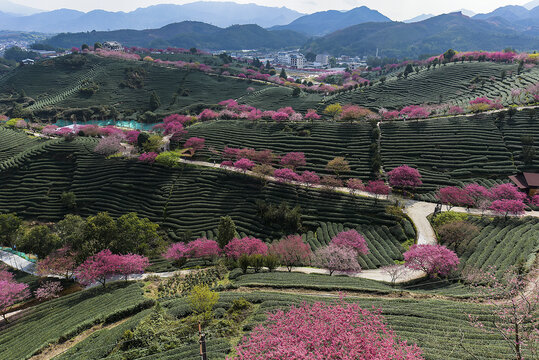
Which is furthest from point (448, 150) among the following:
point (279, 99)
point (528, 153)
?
point (279, 99)

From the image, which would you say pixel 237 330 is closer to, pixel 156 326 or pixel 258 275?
pixel 156 326

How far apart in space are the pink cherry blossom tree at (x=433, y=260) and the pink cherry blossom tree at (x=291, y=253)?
13336 mm

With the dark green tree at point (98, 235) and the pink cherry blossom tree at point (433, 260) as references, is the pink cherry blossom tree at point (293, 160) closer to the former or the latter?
the pink cherry blossom tree at point (433, 260)

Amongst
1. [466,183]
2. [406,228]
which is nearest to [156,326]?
[406,228]

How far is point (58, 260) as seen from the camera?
38031mm

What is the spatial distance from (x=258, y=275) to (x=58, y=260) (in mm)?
27079

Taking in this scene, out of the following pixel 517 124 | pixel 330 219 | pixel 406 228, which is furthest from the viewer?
pixel 517 124

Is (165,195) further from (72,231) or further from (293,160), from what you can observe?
(293,160)

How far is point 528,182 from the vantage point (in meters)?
53.4

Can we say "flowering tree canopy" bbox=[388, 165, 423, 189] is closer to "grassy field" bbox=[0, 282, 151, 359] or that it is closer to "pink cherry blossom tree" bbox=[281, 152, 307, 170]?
"pink cherry blossom tree" bbox=[281, 152, 307, 170]

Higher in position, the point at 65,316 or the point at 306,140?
the point at 306,140

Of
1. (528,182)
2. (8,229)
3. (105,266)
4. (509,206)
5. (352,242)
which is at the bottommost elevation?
(8,229)

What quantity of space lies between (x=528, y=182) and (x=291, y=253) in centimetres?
4856

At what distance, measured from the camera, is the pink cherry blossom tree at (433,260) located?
34.5 metres
